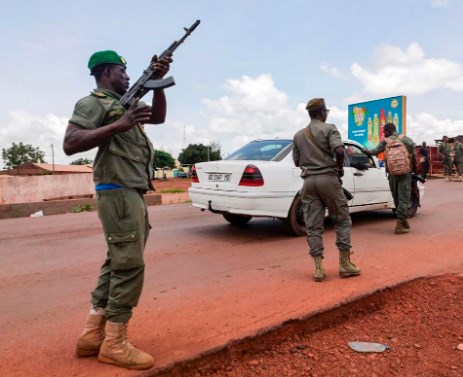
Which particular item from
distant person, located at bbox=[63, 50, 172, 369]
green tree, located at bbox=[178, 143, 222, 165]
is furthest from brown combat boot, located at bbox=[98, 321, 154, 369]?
green tree, located at bbox=[178, 143, 222, 165]

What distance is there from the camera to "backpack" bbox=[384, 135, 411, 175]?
20.5 feet

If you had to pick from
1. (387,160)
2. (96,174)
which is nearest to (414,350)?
(96,174)

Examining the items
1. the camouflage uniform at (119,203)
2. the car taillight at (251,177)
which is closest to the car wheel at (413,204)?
the car taillight at (251,177)

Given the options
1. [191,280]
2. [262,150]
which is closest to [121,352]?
[191,280]

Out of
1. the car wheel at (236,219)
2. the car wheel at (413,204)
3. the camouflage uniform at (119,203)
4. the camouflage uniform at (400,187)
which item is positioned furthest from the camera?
the car wheel at (413,204)

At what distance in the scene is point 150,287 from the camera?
4055 mm

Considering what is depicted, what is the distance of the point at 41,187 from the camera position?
13195 mm

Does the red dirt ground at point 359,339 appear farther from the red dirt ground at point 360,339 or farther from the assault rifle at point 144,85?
the assault rifle at point 144,85

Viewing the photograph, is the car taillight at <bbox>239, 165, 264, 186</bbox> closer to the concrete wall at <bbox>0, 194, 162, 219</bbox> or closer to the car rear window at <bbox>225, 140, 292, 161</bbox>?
Answer: the car rear window at <bbox>225, 140, 292, 161</bbox>

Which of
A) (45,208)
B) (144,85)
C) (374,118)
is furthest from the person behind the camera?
(374,118)

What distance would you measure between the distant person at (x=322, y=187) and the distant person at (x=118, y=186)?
2142mm

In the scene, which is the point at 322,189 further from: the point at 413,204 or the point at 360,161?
the point at 413,204

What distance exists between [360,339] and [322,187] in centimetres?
160

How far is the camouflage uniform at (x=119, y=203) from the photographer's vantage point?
7.58ft
